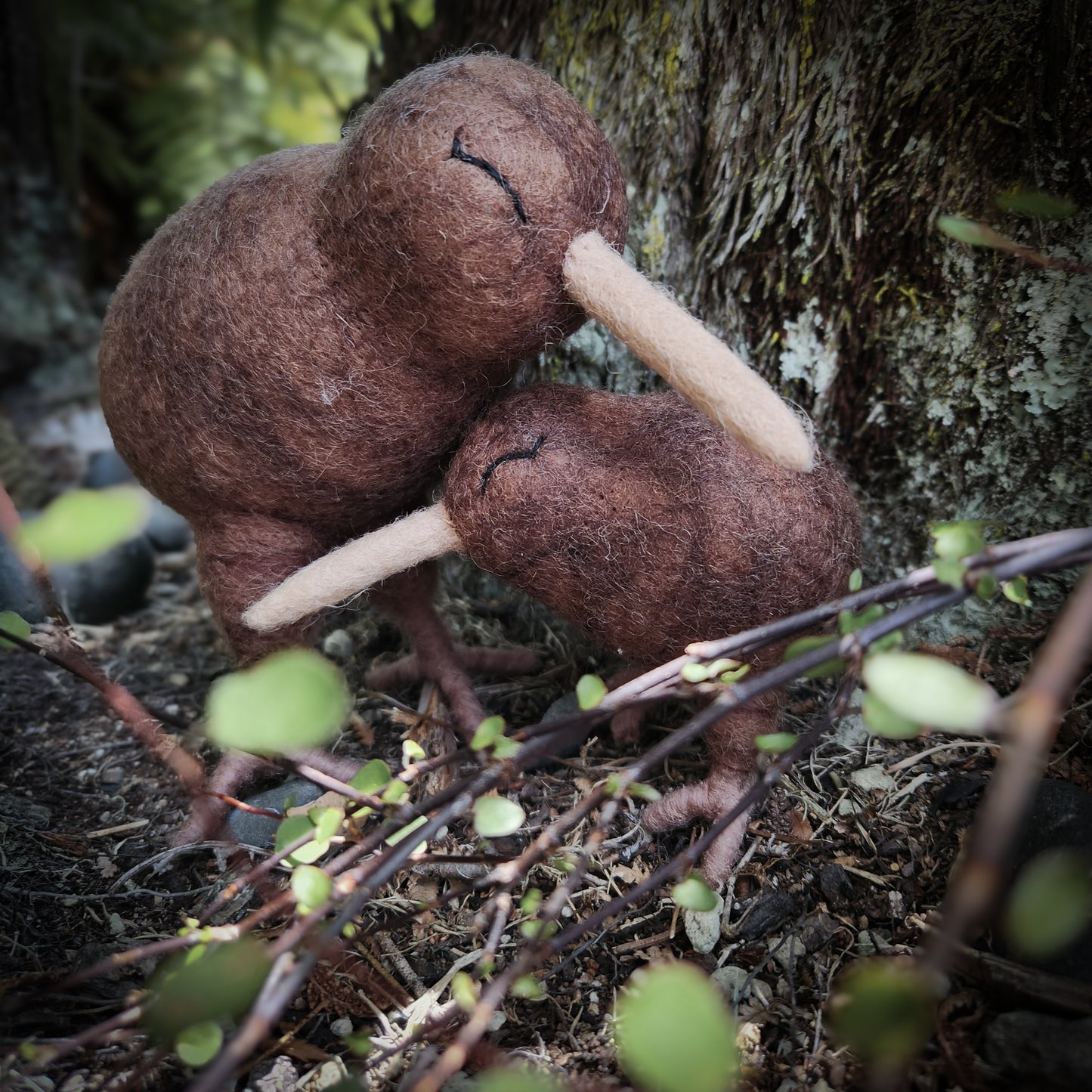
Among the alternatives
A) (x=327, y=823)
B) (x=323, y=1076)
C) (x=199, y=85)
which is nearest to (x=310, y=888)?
(x=327, y=823)

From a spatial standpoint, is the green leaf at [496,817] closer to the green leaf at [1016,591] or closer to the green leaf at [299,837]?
the green leaf at [299,837]

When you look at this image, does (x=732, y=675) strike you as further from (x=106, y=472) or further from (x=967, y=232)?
(x=106, y=472)

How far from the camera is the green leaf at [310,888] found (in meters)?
0.65

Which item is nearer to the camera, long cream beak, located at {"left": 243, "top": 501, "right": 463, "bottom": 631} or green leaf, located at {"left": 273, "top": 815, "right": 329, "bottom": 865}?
green leaf, located at {"left": 273, "top": 815, "right": 329, "bottom": 865}

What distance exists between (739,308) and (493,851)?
2.60ft

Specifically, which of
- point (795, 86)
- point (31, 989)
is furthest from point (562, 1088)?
point (795, 86)

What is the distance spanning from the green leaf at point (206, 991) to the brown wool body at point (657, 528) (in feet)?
1.57

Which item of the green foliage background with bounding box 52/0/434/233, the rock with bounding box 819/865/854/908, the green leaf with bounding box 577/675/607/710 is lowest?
the rock with bounding box 819/865/854/908

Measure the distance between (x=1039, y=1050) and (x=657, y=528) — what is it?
554mm

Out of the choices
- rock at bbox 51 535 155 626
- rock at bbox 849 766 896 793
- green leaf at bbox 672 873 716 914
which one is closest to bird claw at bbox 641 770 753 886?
rock at bbox 849 766 896 793

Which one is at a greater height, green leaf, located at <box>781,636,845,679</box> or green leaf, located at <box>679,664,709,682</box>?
green leaf, located at <box>781,636,845,679</box>

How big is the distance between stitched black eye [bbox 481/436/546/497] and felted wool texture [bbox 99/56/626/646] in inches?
3.9

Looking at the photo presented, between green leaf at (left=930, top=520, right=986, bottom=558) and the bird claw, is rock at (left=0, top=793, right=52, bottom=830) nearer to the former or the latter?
the bird claw

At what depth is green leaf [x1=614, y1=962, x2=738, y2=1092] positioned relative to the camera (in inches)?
18.8
